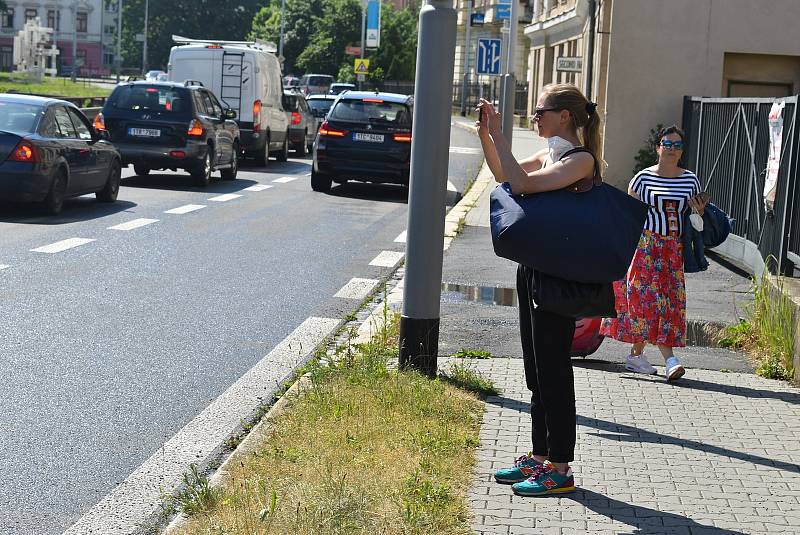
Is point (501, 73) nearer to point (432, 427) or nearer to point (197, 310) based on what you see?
point (197, 310)

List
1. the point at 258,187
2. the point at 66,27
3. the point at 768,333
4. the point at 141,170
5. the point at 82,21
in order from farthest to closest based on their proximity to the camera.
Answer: the point at 66,27 → the point at 82,21 → the point at 141,170 → the point at 258,187 → the point at 768,333

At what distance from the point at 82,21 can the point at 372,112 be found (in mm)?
117930

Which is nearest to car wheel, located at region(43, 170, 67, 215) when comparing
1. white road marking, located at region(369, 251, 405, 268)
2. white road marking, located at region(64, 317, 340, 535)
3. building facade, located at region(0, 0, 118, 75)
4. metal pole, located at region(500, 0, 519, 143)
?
white road marking, located at region(369, 251, 405, 268)

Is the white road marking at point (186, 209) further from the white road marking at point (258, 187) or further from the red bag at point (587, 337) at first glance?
the red bag at point (587, 337)

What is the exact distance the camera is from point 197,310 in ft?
33.3

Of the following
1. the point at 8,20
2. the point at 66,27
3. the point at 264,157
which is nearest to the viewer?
the point at 264,157

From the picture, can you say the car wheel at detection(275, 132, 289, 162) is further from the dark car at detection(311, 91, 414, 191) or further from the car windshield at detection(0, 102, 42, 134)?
the car windshield at detection(0, 102, 42, 134)

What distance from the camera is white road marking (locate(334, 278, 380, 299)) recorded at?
452 inches

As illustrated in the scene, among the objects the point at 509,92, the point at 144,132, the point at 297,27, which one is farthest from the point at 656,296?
the point at 297,27

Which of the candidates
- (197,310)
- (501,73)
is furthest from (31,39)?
(197,310)

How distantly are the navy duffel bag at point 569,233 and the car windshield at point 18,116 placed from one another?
11896mm

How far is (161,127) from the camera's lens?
22062 mm

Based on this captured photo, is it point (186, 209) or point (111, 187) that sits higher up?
point (111, 187)

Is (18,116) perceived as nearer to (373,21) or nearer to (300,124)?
(300,124)
